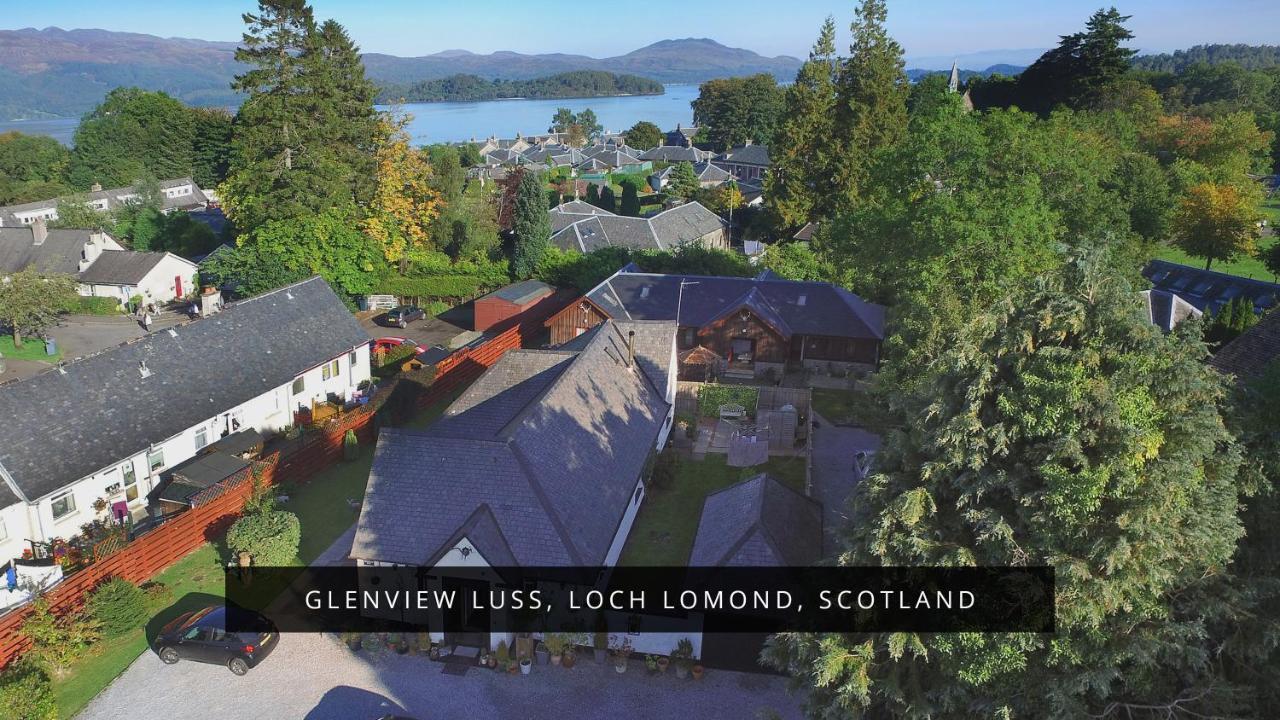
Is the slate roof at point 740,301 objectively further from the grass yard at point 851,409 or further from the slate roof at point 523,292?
the slate roof at point 523,292

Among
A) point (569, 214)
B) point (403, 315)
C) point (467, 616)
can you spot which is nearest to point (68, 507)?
point (467, 616)

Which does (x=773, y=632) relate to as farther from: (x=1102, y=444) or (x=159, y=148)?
(x=159, y=148)

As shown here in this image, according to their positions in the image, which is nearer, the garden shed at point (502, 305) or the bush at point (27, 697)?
the bush at point (27, 697)

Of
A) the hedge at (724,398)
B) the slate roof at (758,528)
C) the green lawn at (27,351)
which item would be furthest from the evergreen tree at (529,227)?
the slate roof at (758,528)

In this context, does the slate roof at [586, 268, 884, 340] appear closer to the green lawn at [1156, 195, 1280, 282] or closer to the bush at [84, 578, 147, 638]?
the bush at [84, 578, 147, 638]

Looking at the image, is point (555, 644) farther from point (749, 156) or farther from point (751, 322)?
point (749, 156)
